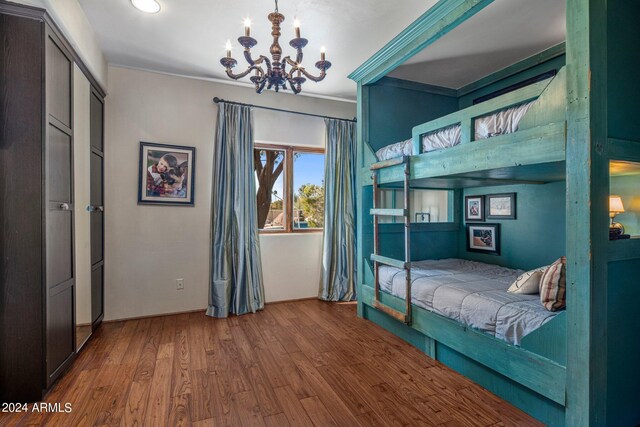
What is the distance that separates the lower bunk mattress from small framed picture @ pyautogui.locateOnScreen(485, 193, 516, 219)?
0.56 m

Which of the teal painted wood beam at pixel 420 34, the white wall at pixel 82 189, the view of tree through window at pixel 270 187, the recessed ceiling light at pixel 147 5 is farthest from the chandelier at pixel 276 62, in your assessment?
the view of tree through window at pixel 270 187

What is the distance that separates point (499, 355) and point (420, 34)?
7.89 ft

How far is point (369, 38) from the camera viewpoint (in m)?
2.79

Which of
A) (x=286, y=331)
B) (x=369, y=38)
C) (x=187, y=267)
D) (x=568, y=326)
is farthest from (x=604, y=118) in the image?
(x=187, y=267)

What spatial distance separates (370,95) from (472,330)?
2598 millimetres

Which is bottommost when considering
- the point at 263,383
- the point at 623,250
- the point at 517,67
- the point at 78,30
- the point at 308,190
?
the point at 263,383

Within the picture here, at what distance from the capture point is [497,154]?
1.94 metres

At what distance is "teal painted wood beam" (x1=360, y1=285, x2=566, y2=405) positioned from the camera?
5.34 feet

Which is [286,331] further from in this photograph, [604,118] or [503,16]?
[503,16]

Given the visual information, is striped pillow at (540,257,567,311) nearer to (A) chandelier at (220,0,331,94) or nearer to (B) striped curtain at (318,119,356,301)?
(A) chandelier at (220,0,331,94)

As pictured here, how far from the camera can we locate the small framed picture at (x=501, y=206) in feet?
10.6

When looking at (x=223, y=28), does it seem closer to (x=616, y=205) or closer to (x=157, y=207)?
(x=157, y=207)

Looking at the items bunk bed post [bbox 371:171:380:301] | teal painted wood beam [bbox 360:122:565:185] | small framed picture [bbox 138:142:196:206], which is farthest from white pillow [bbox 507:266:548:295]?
small framed picture [bbox 138:142:196:206]

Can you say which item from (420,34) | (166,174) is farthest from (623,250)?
(166,174)
